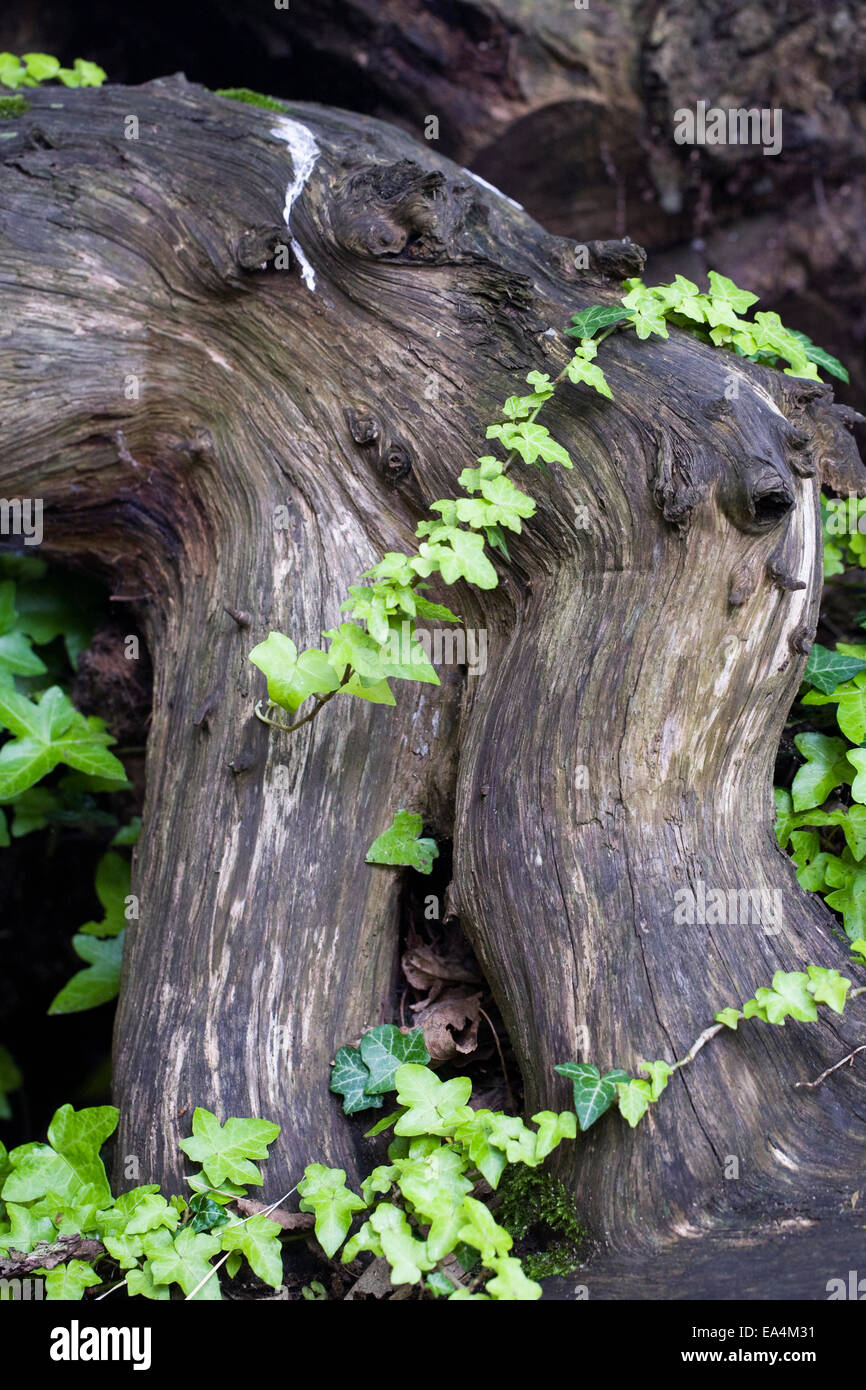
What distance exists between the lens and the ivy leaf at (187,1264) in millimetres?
1954

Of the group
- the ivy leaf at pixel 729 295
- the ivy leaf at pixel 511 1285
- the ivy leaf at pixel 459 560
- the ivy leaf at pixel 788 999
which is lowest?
the ivy leaf at pixel 511 1285

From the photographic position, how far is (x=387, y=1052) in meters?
2.30

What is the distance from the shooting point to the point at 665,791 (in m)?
2.30

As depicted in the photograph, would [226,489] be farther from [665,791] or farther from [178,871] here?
[665,791]

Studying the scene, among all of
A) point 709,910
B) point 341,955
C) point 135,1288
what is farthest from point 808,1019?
point 135,1288

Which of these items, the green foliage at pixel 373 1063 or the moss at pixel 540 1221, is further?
the green foliage at pixel 373 1063

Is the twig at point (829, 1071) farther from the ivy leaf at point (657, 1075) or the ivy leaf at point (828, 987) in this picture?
the ivy leaf at point (657, 1075)

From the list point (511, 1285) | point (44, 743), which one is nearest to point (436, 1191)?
point (511, 1285)

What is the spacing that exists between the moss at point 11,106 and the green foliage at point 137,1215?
117 inches

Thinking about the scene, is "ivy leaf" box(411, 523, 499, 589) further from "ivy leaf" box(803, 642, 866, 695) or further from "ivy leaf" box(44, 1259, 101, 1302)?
"ivy leaf" box(44, 1259, 101, 1302)

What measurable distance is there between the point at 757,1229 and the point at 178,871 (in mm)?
1560

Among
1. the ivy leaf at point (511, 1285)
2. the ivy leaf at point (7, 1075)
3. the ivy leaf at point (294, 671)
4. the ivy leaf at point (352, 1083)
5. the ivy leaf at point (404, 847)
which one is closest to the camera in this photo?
the ivy leaf at point (511, 1285)

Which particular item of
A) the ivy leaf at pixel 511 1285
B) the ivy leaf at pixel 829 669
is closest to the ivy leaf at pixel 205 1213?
the ivy leaf at pixel 511 1285

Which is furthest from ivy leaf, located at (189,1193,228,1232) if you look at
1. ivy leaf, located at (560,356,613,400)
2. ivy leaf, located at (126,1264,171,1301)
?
ivy leaf, located at (560,356,613,400)
